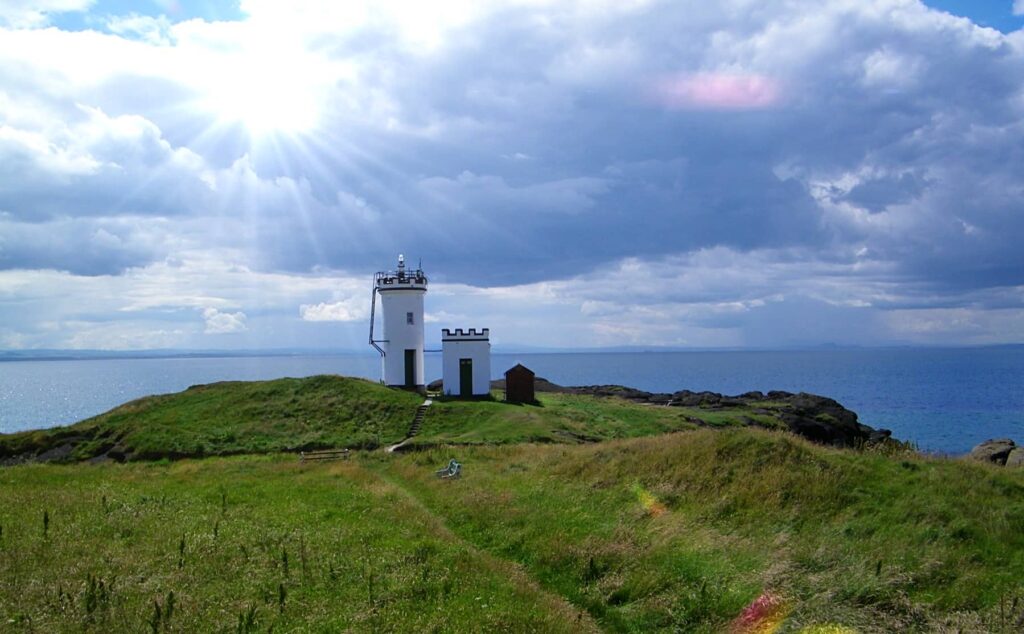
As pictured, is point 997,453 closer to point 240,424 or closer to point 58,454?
point 240,424

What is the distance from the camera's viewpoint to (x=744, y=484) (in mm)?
17234

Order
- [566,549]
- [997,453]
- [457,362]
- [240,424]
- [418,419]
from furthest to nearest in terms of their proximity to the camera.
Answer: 1. [457,362]
2. [418,419]
3. [240,424]
4. [997,453]
5. [566,549]

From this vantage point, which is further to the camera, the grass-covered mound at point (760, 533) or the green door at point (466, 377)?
the green door at point (466, 377)

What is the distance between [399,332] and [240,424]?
14.2 metres

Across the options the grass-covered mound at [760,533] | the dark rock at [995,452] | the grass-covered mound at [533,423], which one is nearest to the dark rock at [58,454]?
the grass-covered mound at [533,423]

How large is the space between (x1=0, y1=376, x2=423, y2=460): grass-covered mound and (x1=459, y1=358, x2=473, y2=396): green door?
5929 mm

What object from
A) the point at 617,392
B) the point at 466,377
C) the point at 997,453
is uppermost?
the point at 466,377

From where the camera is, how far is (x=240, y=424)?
40.0 meters

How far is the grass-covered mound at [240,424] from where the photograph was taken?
121 ft

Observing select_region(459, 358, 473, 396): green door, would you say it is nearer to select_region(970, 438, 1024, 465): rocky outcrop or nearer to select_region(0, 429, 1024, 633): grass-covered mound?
select_region(0, 429, 1024, 633): grass-covered mound

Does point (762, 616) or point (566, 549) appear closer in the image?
point (762, 616)

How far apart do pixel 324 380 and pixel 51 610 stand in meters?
37.1

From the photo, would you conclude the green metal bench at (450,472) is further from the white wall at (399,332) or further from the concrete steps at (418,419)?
the white wall at (399,332)

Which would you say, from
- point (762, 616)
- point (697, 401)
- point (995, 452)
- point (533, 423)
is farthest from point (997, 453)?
point (697, 401)
